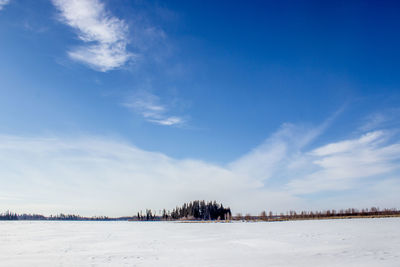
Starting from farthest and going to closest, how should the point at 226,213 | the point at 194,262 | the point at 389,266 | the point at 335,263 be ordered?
the point at 226,213, the point at 194,262, the point at 335,263, the point at 389,266

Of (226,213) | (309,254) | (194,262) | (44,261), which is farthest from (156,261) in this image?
(226,213)

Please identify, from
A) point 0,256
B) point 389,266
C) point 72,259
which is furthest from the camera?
point 0,256

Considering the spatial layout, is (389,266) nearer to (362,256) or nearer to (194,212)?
(362,256)

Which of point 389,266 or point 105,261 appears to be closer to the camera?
point 389,266

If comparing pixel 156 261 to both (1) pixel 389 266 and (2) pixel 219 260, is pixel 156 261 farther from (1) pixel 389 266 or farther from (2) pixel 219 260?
(1) pixel 389 266

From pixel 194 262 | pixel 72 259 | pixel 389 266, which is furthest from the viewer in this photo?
pixel 72 259

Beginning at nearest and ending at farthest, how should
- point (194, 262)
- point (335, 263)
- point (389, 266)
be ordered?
point (389, 266) → point (335, 263) → point (194, 262)

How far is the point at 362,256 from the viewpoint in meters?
15.6

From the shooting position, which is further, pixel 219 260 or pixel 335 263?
pixel 219 260

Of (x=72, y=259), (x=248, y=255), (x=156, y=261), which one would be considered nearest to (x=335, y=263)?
(x=248, y=255)

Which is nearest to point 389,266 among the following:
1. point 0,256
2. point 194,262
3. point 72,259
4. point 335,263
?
point 335,263

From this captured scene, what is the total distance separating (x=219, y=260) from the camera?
15.3 metres

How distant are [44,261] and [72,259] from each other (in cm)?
147

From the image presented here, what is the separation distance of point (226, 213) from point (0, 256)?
571ft
